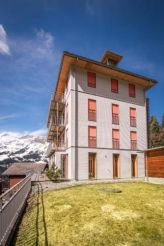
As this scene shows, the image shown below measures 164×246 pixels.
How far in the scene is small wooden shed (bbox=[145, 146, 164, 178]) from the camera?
56.6 feet

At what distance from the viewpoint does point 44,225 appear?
24.6 ft

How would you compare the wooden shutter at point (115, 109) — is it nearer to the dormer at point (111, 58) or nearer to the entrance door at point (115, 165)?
the entrance door at point (115, 165)

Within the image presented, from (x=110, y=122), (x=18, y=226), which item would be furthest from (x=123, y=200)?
(x=110, y=122)

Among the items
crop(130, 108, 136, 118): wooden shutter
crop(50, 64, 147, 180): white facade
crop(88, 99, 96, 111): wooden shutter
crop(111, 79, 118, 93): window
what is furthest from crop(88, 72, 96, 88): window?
crop(130, 108, 136, 118): wooden shutter

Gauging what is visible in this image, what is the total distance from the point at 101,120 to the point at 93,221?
15.0 metres

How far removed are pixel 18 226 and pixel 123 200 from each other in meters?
5.56

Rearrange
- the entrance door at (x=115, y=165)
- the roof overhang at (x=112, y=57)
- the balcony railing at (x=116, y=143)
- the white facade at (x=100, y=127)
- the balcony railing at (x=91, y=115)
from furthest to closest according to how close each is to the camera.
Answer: the roof overhang at (x=112, y=57) < the balcony railing at (x=116, y=143) < the entrance door at (x=115, y=165) < the balcony railing at (x=91, y=115) < the white facade at (x=100, y=127)

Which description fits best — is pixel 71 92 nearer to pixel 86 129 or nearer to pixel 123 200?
pixel 86 129

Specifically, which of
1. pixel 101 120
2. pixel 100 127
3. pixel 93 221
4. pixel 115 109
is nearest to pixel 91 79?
pixel 115 109

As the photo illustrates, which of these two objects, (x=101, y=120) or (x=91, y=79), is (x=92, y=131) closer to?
(x=101, y=120)

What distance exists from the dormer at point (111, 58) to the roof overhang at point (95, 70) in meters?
3.73

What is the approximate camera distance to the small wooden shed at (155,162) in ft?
56.6

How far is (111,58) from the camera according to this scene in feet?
87.6

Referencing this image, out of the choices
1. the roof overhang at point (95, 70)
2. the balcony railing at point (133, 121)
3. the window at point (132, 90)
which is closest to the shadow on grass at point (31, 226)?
the roof overhang at point (95, 70)
